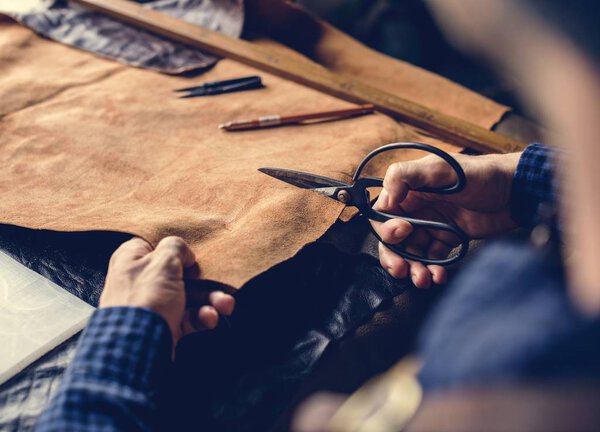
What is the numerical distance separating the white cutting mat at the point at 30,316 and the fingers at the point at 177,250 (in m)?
0.13

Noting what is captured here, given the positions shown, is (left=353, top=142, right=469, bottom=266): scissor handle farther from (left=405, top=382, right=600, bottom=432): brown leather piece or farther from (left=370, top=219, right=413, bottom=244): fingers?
(left=405, top=382, right=600, bottom=432): brown leather piece

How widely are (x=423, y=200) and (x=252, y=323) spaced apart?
0.99ft

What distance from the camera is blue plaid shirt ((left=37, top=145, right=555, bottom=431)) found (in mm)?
507

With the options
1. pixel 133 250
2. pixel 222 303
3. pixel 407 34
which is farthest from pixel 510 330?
pixel 407 34

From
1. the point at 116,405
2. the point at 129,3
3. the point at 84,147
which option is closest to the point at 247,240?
the point at 116,405

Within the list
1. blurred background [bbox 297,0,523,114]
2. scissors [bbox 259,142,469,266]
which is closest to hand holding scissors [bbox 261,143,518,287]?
scissors [bbox 259,142,469,266]

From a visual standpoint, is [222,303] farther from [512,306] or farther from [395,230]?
[512,306]

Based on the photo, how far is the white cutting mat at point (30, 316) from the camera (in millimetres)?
636

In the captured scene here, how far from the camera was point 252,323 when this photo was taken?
0.66 m

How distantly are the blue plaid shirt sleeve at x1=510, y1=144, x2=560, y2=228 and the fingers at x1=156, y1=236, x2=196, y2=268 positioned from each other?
0.43 m

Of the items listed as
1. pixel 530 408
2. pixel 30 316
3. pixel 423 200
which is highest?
pixel 530 408

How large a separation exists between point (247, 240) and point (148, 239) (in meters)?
0.12

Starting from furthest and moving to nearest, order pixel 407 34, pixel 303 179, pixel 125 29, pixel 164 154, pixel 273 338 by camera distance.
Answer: pixel 407 34 → pixel 125 29 → pixel 164 154 → pixel 303 179 → pixel 273 338

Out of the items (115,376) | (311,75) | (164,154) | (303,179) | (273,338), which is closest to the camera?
(115,376)
